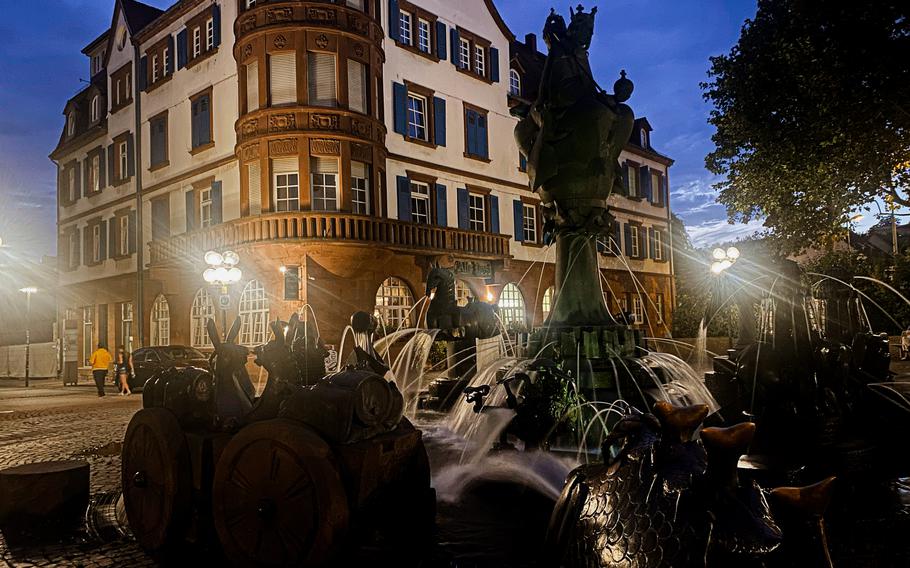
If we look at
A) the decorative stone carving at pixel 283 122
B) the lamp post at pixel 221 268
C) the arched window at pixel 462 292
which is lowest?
the arched window at pixel 462 292

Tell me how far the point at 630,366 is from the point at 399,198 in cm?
1826

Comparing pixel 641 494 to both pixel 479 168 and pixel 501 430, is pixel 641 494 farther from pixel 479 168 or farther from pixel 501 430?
pixel 479 168

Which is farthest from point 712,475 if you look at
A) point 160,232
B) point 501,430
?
point 160,232

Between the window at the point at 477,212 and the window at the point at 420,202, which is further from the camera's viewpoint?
the window at the point at 477,212

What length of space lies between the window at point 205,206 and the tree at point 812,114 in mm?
18054

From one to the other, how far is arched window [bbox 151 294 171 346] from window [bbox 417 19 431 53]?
50.0 ft

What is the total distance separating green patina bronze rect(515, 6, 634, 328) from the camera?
7.36 meters

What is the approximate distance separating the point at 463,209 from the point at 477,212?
4.15 feet

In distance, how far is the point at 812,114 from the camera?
45.1ft

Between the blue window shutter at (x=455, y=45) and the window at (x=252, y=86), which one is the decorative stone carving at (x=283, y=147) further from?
the blue window shutter at (x=455, y=45)

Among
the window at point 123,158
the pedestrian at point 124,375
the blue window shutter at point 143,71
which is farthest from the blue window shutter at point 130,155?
the pedestrian at point 124,375

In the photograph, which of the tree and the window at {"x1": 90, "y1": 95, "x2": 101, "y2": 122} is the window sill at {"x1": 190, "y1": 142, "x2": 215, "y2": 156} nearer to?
the window at {"x1": 90, "y1": 95, "x2": 101, "y2": 122}

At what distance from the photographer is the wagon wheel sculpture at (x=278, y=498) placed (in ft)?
9.49

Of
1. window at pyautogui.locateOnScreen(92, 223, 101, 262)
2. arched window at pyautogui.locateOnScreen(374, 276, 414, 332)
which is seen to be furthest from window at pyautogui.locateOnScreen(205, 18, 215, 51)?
window at pyautogui.locateOnScreen(92, 223, 101, 262)
